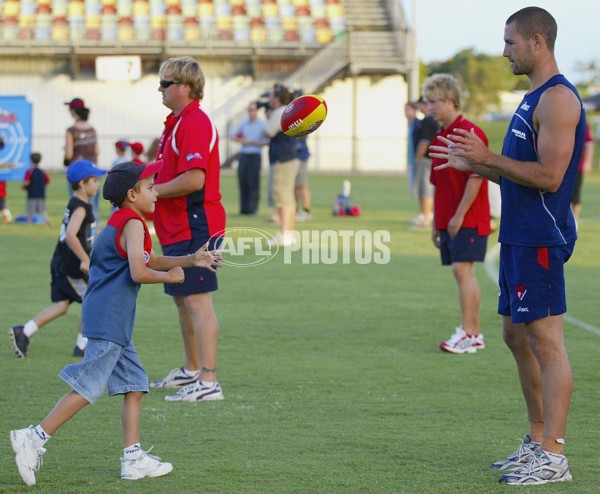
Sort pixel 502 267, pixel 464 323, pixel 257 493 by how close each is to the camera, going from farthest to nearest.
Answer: pixel 464 323 → pixel 502 267 → pixel 257 493

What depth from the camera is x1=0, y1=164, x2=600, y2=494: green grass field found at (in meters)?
5.18

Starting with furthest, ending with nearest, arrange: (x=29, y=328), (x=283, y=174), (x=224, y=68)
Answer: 1. (x=224, y=68)
2. (x=283, y=174)
3. (x=29, y=328)

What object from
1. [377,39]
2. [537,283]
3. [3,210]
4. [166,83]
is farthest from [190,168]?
[377,39]

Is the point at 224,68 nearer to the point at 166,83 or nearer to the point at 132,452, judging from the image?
the point at 166,83

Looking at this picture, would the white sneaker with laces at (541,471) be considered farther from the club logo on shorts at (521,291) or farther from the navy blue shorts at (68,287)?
the navy blue shorts at (68,287)

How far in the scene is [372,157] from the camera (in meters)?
41.4

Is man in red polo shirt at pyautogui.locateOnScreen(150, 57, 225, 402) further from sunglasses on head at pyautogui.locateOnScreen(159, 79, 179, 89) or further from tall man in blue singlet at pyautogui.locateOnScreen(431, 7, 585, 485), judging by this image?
tall man in blue singlet at pyautogui.locateOnScreen(431, 7, 585, 485)

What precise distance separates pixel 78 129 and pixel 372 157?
26.4 m

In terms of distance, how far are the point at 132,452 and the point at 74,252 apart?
2944 millimetres

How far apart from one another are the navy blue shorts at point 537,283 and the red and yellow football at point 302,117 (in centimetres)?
231

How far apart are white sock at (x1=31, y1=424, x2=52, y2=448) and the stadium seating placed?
3649 cm

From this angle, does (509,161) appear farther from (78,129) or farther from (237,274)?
(78,129)

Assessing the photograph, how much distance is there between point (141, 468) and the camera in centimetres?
509

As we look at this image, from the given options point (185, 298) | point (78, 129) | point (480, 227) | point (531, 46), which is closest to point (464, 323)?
point (480, 227)
